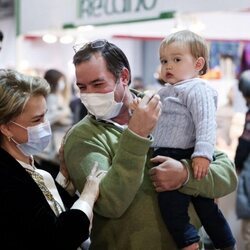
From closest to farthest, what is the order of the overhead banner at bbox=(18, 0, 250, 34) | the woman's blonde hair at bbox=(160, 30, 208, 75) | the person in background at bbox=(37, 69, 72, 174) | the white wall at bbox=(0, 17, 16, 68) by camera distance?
the woman's blonde hair at bbox=(160, 30, 208, 75), the overhead banner at bbox=(18, 0, 250, 34), the person in background at bbox=(37, 69, 72, 174), the white wall at bbox=(0, 17, 16, 68)

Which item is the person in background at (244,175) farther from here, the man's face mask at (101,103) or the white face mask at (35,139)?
the white face mask at (35,139)

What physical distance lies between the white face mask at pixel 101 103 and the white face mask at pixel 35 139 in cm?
16

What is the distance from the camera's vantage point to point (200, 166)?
1685 millimetres

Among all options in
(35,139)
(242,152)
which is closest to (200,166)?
(35,139)

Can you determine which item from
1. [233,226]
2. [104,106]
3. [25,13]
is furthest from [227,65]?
[104,106]

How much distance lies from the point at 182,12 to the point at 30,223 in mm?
1968

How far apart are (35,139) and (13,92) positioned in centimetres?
17

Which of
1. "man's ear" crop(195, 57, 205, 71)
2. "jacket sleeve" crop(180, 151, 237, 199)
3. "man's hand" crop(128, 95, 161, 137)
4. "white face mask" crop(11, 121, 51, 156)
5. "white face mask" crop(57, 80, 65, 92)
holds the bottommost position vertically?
"white face mask" crop(57, 80, 65, 92)

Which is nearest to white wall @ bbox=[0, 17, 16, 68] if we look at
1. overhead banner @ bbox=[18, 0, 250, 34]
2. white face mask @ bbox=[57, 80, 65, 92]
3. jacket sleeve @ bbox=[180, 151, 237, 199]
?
white face mask @ bbox=[57, 80, 65, 92]

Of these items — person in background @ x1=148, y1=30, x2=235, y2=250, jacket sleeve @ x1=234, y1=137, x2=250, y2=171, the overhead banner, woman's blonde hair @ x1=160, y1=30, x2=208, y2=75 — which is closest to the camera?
person in background @ x1=148, y1=30, x2=235, y2=250

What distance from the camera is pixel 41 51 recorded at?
10.1 meters

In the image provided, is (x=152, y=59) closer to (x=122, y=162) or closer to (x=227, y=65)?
(x=227, y=65)

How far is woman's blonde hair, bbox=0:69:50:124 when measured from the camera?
160cm

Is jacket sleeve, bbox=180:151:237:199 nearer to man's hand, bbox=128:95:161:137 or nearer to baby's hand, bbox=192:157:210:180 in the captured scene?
baby's hand, bbox=192:157:210:180
